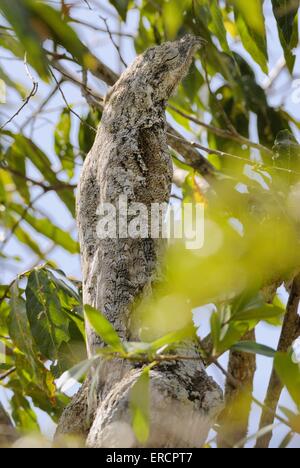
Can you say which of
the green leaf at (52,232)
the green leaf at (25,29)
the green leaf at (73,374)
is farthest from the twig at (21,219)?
the green leaf at (25,29)

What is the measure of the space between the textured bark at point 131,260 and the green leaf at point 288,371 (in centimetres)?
28

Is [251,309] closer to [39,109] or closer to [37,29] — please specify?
[37,29]

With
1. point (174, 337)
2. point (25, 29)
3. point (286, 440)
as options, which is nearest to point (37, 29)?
point (25, 29)

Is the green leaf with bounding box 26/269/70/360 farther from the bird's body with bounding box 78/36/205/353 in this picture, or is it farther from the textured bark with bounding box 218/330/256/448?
the textured bark with bounding box 218/330/256/448

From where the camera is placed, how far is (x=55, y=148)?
3879 mm

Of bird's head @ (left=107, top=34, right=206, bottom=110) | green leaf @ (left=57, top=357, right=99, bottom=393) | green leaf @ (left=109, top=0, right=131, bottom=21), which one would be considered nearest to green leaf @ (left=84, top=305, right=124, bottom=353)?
green leaf @ (left=57, top=357, right=99, bottom=393)

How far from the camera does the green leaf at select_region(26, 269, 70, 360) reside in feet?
8.08

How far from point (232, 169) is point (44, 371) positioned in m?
1.18

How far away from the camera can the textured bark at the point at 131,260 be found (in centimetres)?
170

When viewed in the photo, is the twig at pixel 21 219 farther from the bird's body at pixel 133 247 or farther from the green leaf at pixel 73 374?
the green leaf at pixel 73 374

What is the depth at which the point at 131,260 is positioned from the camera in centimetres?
207

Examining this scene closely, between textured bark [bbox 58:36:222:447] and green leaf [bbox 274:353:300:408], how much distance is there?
0.28 m

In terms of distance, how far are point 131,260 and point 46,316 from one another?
53 cm
